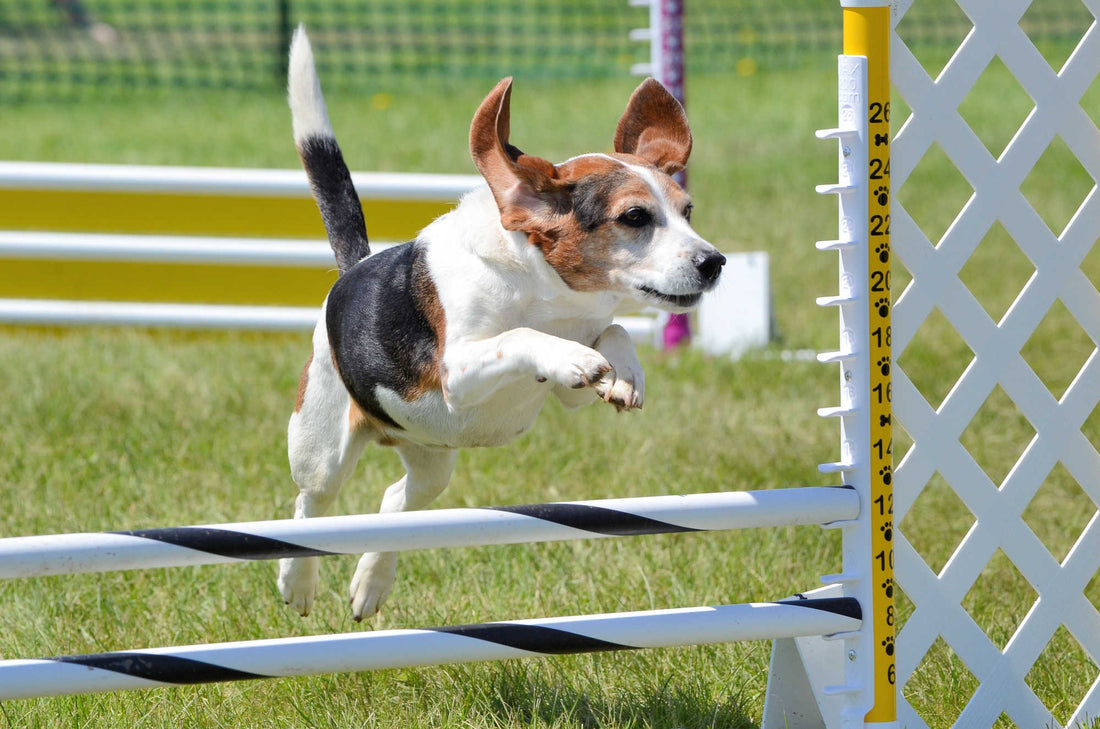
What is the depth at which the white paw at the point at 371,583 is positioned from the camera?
11.1ft

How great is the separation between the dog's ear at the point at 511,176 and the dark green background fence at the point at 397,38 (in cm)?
1237

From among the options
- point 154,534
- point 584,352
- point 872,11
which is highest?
point 872,11

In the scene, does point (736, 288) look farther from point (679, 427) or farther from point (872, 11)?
point (872, 11)

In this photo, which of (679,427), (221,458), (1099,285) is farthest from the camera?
(1099,285)

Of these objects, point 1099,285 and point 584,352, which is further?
point 1099,285

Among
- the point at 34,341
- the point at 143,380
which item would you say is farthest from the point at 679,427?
the point at 34,341

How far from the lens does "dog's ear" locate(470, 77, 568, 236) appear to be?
8.68ft

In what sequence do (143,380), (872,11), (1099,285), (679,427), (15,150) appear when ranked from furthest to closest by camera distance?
(15,150)
(1099,285)
(143,380)
(679,427)
(872,11)

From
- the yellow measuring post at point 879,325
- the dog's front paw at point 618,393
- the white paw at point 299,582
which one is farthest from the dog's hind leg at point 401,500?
the yellow measuring post at point 879,325

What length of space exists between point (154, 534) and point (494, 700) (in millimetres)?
1027

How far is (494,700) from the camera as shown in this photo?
3100mm

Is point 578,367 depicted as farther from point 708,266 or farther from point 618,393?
point 708,266

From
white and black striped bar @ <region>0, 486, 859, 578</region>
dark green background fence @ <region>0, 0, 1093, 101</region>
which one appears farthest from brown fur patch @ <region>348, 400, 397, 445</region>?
dark green background fence @ <region>0, 0, 1093, 101</region>

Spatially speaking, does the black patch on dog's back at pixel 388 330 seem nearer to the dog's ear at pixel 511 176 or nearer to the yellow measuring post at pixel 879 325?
the dog's ear at pixel 511 176
